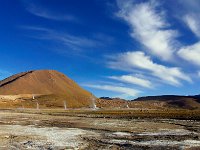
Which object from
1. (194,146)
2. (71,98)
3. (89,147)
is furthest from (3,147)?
(71,98)

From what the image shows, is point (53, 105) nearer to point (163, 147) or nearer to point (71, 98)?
point (71, 98)

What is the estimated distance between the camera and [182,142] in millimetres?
25750

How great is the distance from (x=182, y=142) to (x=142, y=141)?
2.64 meters

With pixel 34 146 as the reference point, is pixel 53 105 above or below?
above

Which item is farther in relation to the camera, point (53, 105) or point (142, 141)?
point (53, 105)

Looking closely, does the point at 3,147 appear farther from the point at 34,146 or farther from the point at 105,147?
the point at 105,147

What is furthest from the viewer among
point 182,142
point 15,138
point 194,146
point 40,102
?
point 40,102

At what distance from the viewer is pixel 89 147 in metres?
23.4

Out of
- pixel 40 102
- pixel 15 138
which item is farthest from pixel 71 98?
pixel 15 138

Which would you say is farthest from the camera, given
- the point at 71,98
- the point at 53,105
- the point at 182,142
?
the point at 71,98

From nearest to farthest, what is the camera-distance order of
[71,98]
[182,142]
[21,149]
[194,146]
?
[21,149] → [194,146] → [182,142] → [71,98]

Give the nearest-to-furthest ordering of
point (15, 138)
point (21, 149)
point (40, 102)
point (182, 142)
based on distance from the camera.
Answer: point (21, 149) → point (182, 142) → point (15, 138) → point (40, 102)

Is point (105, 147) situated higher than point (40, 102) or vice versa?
point (40, 102)

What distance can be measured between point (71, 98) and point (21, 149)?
159m
